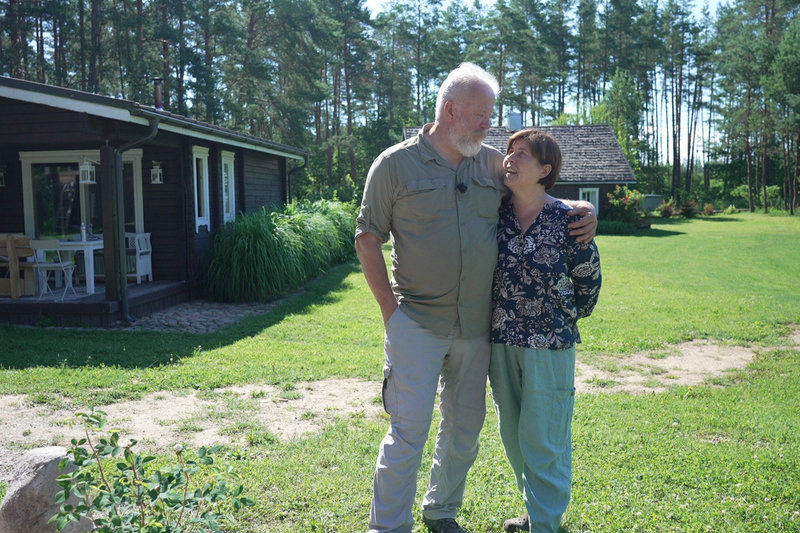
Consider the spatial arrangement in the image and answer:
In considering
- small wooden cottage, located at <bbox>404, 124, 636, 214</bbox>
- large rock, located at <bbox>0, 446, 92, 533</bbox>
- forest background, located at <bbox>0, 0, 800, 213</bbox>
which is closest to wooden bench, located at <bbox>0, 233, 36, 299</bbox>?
large rock, located at <bbox>0, 446, 92, 533</bbox>

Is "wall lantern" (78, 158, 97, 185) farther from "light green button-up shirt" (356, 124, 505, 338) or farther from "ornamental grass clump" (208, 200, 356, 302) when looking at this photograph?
"light green button-up shirt" (356, 124, 505, 338)

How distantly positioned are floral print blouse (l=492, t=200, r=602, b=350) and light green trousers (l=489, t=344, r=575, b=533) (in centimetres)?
7

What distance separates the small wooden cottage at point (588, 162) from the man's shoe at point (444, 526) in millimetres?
26663

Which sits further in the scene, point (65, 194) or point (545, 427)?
point (65, 194)

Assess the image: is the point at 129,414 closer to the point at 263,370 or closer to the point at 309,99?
the point at 263,370

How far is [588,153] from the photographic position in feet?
106

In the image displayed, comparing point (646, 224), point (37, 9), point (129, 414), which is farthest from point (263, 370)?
point (646, 224)

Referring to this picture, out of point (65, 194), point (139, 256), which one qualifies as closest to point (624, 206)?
point (139, 256)

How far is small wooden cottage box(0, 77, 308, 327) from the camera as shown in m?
8.54

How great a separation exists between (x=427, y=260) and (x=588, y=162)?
30.4 metres

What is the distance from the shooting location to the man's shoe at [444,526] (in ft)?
10.1

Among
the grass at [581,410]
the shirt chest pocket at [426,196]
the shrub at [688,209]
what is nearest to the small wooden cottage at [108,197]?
the grass at [581,410]

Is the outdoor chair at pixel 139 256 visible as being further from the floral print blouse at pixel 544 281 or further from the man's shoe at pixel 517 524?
the floral print blouse at pixel 544 281

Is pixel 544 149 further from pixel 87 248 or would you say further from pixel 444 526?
pixel 87 248
